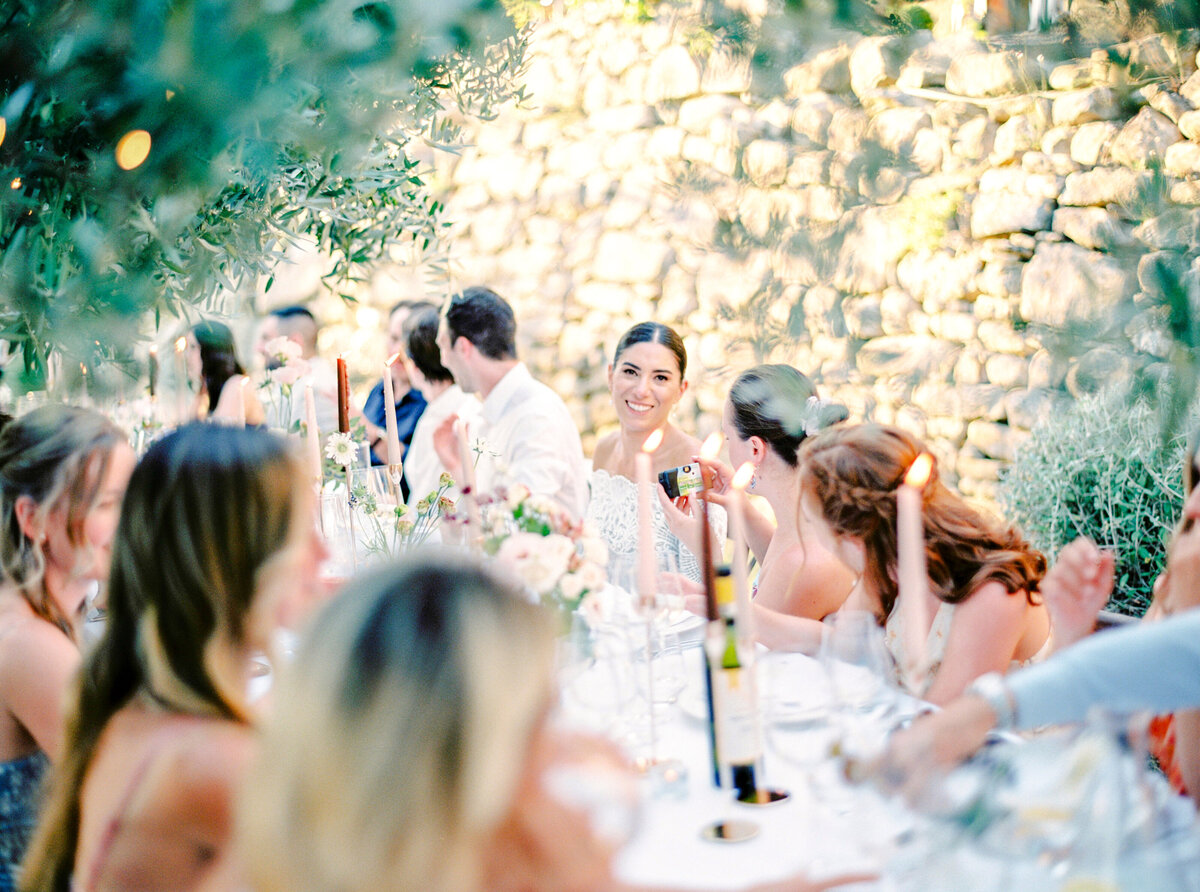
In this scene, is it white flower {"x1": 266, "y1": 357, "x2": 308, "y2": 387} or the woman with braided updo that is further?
white flower {"x1": 266, "y1": 357, "x2": 308, "y2": 387}

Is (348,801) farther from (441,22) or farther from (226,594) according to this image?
(441,22)

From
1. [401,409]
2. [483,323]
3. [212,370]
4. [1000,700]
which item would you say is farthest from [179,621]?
[401,409]

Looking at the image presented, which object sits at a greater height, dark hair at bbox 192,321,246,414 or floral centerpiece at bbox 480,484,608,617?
dark hair at bbox 192,321,246,414

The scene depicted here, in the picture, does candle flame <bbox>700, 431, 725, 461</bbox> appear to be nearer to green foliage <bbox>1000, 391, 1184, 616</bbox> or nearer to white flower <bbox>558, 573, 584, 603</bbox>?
white flower <bbox>558, 573, 584, 603</bbox>

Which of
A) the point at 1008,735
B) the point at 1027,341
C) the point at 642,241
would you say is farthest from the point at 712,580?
the point at 642,241

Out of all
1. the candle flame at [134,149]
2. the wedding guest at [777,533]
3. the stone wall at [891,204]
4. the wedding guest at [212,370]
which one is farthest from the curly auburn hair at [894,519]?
the wedding guest at [212,370]

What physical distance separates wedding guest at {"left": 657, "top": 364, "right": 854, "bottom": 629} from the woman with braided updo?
0.17m

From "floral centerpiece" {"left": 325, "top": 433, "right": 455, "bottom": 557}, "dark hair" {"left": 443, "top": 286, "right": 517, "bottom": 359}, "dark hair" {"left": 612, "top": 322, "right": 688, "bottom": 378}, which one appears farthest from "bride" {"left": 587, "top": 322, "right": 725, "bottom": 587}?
"floral centerpiece" {"left": 325, "top": 433, "right": 455, "bottom": 557}

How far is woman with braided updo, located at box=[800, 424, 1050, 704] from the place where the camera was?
1.96m

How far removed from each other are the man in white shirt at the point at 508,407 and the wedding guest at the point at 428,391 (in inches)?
15.5

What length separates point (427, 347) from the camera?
455 centimetres

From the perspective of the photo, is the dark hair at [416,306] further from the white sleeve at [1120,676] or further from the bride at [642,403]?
the white sleeve at [1120,676]

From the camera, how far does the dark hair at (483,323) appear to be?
12.7 ft

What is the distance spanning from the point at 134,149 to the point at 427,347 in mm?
3422
